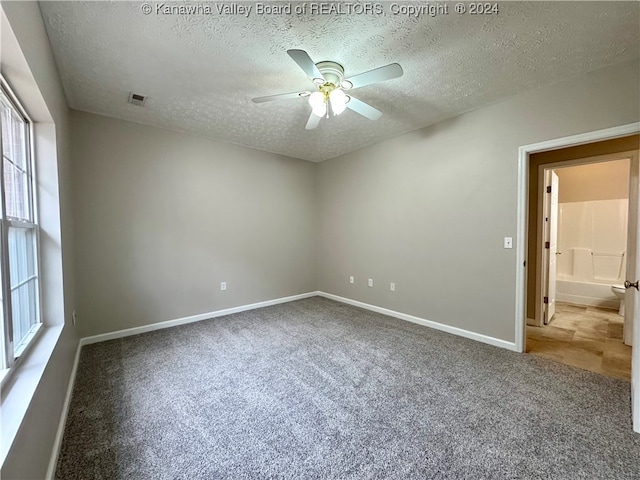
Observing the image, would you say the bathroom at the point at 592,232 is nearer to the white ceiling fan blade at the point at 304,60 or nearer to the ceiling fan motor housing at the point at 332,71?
the ceiling fan motor housing at the point at 332,71

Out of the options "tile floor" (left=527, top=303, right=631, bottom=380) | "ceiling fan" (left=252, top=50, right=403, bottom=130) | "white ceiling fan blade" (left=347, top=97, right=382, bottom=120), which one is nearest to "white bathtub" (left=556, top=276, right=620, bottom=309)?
"tile floor" (left=527, top=303, right=631, bottom=380)

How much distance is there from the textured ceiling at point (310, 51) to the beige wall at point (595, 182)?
3.19m

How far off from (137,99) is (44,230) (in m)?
1.51

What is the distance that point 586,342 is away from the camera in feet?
9.75

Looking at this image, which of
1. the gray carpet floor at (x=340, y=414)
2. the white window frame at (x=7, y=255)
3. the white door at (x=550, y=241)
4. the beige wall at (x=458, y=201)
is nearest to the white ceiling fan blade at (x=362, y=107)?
the beige wall at (x=458, y=201)

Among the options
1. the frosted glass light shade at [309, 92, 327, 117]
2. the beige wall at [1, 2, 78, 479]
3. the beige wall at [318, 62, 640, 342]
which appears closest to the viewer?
the beige wall at [1, 2, 78, 479]

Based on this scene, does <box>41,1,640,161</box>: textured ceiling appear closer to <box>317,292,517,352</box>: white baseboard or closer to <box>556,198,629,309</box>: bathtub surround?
<box>317,292,517,352</box>: white baseboard

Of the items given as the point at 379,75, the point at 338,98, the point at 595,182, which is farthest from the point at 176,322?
the point at 595,182

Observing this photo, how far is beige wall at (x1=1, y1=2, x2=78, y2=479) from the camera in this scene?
3.55ft

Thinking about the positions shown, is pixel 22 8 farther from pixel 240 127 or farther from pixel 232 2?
pixel 240 127

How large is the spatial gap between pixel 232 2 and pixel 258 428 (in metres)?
2.54

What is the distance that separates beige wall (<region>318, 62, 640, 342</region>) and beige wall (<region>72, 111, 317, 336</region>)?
4.32ft

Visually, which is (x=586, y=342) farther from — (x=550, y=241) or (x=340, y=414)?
(x=340, y=414)

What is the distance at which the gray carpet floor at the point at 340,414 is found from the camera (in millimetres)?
1426
